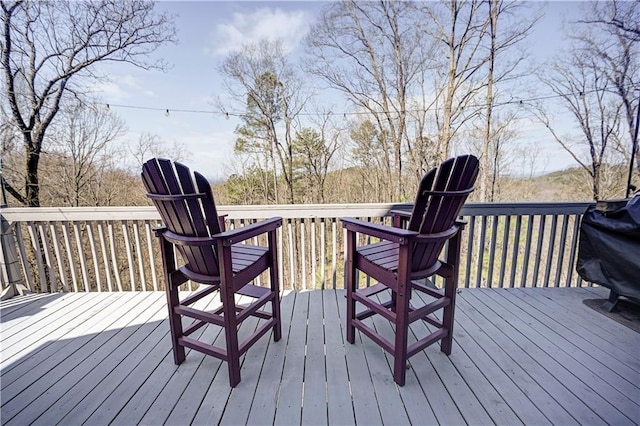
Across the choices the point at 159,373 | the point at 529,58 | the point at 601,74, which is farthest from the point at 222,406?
A: the point at 601,74

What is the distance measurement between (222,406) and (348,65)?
29.3ft

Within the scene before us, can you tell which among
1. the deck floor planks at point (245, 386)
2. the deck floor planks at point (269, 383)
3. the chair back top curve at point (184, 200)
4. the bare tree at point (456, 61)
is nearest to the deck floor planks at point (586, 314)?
the deck floor planks at point (269, 383)

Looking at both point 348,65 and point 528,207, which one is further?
point 348,65

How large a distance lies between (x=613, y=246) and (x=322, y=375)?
2.39m

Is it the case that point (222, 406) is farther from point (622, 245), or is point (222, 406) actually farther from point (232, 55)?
point (232, 55)

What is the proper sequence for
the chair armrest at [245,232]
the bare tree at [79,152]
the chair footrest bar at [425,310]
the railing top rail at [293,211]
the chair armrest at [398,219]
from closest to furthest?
the chair armrest at [245,232]
the chair footrest bar at [425,310]
the chair armrest at [398,219]
the railing top rail at [293,211]
the bare tree at [79,152]

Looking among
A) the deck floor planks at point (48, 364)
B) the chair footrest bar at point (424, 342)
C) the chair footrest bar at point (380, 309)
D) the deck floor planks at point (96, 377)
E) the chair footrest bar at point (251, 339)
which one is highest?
the chair footrest bar at point (380, 309)

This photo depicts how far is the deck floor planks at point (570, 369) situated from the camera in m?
1.26

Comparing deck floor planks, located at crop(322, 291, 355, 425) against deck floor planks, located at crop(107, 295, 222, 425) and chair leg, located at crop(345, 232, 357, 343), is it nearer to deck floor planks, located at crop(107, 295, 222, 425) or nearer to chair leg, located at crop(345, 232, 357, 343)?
chair leg, located at crop(345, 232, 357, 343)

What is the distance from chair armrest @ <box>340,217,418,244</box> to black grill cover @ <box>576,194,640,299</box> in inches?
73.9

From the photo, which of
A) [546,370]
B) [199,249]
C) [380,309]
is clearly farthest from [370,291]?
[199,249]

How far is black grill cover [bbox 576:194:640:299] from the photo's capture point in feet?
6.27

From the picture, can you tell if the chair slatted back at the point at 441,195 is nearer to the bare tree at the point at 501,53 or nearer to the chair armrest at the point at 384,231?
the chair armrest at the point at 384,231

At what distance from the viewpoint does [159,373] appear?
1522 mm
